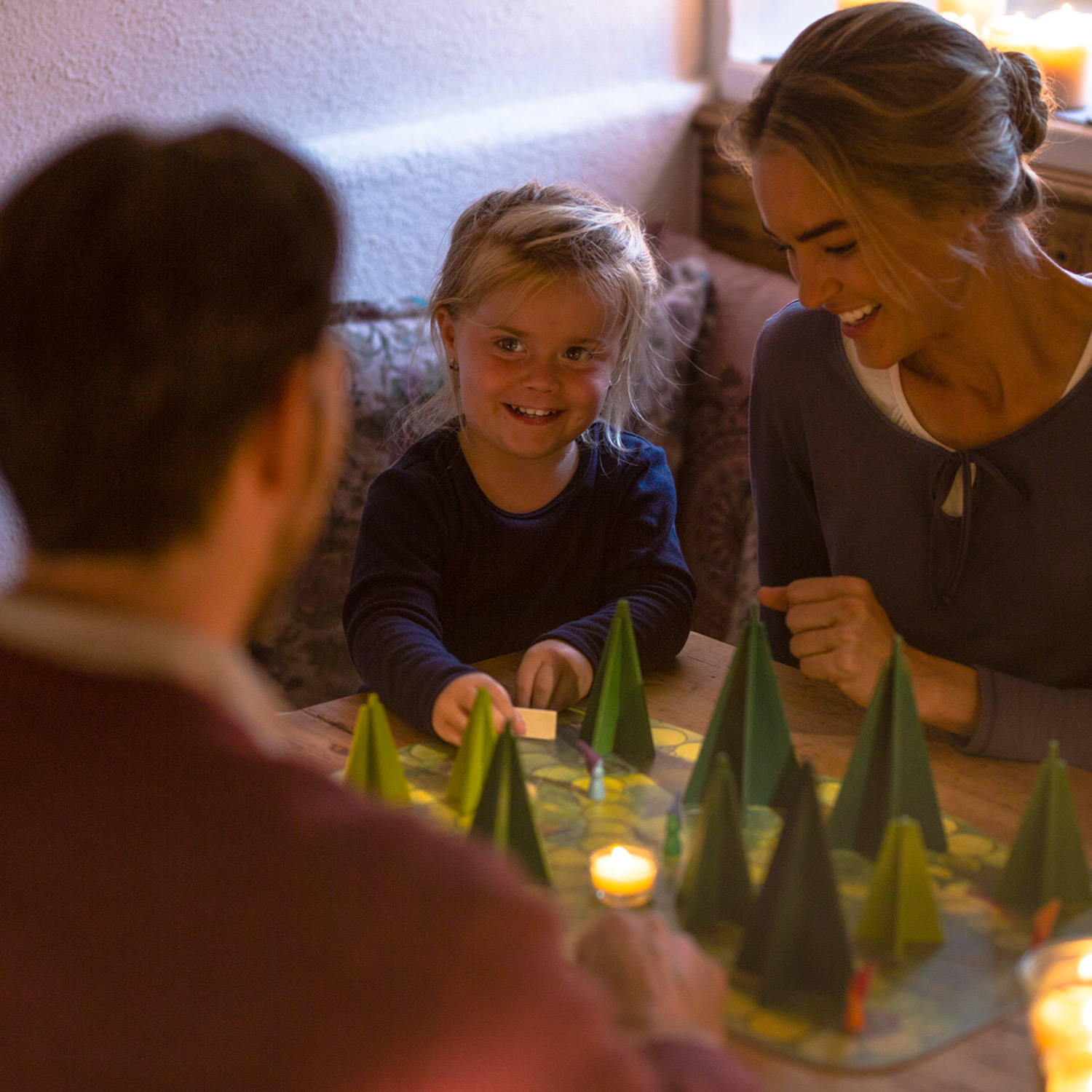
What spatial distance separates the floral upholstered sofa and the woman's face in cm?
79

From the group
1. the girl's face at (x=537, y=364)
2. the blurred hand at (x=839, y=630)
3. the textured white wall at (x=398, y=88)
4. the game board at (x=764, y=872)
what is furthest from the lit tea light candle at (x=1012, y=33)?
the game board at (x=764, y=872)

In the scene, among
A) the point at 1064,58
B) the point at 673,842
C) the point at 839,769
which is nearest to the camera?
the point at 673,842

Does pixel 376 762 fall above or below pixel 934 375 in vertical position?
below

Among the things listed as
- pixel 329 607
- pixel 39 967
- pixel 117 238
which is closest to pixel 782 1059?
pixel 39 967

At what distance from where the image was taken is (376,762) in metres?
1.05

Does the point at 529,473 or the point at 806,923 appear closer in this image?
the point at 806,923

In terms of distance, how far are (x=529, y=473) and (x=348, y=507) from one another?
67 centimetres

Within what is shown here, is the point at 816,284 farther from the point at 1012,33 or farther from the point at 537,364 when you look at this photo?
the point at 1012,33

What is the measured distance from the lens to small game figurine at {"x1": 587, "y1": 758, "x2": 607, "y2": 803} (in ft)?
3.51

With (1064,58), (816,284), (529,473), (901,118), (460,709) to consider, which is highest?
(1064,58)

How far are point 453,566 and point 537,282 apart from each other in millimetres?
347

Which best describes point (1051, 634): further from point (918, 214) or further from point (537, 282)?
point (537, 282)

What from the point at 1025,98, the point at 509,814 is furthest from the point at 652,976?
the point at 1025,98

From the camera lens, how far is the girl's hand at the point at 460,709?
3.76 feet
